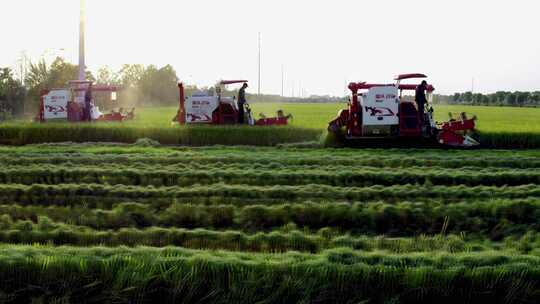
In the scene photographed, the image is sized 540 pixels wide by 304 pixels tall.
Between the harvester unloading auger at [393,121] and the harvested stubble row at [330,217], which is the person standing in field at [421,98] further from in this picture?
the harvested stubble row at [330,217]

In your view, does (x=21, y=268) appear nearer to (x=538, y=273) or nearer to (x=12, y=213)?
(x=12, y=213)

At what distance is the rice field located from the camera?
213 inches

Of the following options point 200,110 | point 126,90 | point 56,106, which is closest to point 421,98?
point 200,110

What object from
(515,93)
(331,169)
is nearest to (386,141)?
(331,169)

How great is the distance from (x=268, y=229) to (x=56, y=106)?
20119 millimetres

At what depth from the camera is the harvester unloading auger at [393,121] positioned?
61.0 ft

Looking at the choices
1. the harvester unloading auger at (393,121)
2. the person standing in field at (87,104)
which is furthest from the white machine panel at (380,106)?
the person standing in field at (87,104)

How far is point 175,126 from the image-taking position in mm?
22500

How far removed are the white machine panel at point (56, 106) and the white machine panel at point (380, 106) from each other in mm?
13809

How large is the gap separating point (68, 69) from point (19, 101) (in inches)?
264

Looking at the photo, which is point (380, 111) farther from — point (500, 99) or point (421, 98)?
point (500, 99)

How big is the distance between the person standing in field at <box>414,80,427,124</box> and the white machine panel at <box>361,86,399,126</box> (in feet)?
2.08

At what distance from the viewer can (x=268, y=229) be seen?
8.44m

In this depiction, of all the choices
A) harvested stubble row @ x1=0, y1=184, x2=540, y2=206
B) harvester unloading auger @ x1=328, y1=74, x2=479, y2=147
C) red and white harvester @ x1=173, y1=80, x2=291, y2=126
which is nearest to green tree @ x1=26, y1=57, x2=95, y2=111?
red and white harvester @ x1=173, y1=80, x2=291, y2=126
